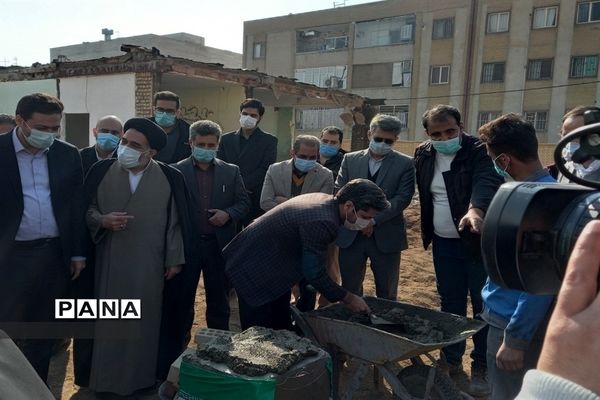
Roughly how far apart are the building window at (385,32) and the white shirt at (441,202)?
1116 inches

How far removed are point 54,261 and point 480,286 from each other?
308cm

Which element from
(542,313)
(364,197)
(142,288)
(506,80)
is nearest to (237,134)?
(142,288)

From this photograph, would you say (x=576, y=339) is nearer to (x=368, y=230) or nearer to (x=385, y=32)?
(x=368, y=230)

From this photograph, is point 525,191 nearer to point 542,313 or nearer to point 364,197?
point 542,313

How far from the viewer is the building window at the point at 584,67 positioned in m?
25.1

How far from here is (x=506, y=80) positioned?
27.1 metres

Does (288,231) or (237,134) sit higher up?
(237,134)

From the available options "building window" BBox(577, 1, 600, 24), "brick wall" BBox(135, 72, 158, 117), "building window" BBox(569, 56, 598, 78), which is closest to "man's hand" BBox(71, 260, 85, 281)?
"brick wall" BBox(135, 72, 158, 117)

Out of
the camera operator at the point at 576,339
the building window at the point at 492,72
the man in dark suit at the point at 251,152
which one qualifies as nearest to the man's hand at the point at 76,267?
the man in dark suit at the point at 251,152

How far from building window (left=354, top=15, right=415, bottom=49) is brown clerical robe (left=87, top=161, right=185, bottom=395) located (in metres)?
29.3

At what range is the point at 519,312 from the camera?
7.02 ft

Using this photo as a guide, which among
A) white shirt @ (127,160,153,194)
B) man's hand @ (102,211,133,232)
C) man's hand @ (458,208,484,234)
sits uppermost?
white shirt @ (127,160,153,194)

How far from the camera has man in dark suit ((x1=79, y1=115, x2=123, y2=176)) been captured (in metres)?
4.56

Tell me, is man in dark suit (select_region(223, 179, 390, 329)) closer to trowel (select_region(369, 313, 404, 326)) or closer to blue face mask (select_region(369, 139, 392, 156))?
trowel (select_region(369, 313, 404, 326))
